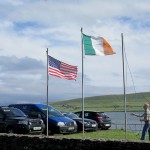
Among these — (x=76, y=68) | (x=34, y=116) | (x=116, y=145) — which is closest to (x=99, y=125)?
(x=34, y=116)

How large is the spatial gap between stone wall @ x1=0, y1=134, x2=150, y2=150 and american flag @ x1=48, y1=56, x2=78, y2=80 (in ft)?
19.3

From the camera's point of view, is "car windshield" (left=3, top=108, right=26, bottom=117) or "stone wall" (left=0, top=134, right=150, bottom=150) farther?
"car windshield" (left=3, top=108, right=26, bottom=117)

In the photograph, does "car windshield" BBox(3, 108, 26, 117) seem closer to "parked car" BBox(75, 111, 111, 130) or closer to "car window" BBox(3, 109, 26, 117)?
"car window" BBox(3, 109, 26, 117)

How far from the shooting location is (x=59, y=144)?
12.4 m

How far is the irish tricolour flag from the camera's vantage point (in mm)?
19203

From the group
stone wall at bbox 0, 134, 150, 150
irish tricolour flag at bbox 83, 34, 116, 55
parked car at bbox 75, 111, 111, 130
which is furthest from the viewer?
parked car at bbox 75, 111, 111, 130

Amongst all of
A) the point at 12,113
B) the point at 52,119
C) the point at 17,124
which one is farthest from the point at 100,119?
the point at 17,124

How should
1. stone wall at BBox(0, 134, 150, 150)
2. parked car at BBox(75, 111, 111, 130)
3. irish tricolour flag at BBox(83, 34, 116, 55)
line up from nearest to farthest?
stone wall at BBox(0, 134, 150, 150), irish tricolour flag at BBox(83, 34, 116, 55), parked car at BBox(75, 111, 111, 130)

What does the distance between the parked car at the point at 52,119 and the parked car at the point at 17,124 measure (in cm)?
110

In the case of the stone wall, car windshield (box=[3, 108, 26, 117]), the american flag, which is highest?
the american flag

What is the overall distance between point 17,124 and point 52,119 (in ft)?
9.16

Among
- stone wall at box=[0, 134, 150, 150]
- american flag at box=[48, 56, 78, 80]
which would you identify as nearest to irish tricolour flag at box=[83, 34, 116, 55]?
american flag at box=[48, 56, 78, 80]

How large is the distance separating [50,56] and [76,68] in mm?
1337

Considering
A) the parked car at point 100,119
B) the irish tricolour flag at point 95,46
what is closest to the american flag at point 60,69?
the irish tricolour flag at point 95,46
